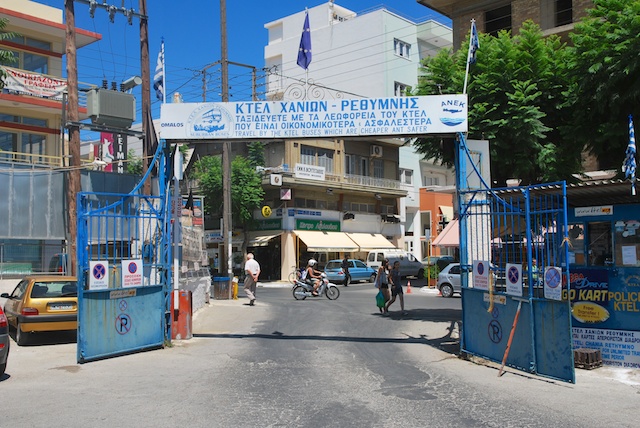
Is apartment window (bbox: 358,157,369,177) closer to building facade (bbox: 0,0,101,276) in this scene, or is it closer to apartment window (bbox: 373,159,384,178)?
apartment window (bbox: 373,159,384,178)

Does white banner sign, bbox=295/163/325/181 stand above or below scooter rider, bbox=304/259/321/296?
above

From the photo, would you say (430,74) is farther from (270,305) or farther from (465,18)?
(465,18)

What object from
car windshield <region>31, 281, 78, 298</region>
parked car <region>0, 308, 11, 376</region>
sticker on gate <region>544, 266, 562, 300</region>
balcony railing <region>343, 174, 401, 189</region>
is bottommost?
parked car <region>0, 308, 11, 376</region>

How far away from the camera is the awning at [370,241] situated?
43.6 m

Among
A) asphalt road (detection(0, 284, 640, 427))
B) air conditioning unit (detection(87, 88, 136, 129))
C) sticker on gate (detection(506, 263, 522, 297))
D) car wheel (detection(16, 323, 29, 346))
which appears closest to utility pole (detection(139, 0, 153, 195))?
air conditioning unit (detection(87, 88, 136, 129))

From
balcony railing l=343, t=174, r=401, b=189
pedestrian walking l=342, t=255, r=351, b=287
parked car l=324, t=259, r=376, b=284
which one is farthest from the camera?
balcony railing l=343, t=174, r=401, b=189

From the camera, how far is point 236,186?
39.4 m

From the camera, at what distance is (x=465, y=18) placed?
2936 centimetres

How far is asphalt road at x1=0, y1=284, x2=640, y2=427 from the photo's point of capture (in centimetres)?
644

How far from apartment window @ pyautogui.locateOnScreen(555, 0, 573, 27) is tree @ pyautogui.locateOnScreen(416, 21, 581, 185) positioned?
1371 cm

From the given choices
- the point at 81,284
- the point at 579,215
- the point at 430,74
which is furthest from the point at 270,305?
the point at 579,215

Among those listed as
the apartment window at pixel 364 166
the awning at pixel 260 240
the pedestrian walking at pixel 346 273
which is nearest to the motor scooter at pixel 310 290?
the pedestrian walking at pixel 346 273

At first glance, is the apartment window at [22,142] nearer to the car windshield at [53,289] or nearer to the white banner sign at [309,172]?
the car windshield at [53,289]

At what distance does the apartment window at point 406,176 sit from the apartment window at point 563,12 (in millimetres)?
24132
